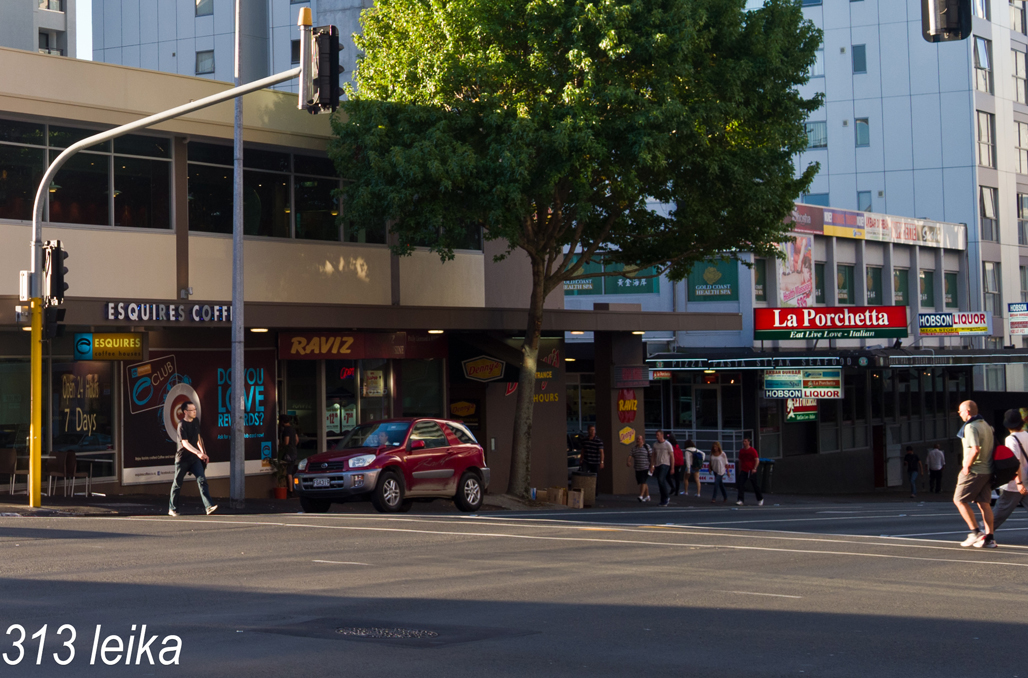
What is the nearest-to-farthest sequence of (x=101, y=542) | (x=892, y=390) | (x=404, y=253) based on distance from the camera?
(x=101, y=542)
(x=404, y=253)
(x=892, y=390)

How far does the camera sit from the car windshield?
2106 centimetres

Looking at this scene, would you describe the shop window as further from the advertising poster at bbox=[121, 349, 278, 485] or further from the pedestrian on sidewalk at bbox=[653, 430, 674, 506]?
the pedestrian on sidewalk at bbox=[653, 430, 674, 506]

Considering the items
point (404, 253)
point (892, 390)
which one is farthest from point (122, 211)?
point (892, 390)

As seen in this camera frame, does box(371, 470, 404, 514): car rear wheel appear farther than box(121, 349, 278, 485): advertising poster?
No

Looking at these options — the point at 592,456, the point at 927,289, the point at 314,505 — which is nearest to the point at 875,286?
the point at 927,289

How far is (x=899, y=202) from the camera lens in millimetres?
54156

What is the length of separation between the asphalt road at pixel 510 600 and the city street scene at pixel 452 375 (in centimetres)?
6

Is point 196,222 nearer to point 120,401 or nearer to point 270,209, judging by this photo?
point 270,209

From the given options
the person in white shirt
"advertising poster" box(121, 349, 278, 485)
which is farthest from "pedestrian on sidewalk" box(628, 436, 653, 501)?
the person in white shirt

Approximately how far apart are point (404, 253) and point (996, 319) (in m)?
37.3

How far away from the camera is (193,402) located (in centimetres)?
2420

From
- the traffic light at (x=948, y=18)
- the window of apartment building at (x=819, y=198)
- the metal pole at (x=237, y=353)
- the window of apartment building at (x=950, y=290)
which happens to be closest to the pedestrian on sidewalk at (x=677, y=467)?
the metal pole at (x=237, y=353)

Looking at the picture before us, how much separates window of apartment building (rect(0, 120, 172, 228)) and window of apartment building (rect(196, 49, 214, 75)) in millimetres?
29900

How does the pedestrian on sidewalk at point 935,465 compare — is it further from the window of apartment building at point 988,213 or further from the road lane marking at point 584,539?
the road lane marking at point 584,539
